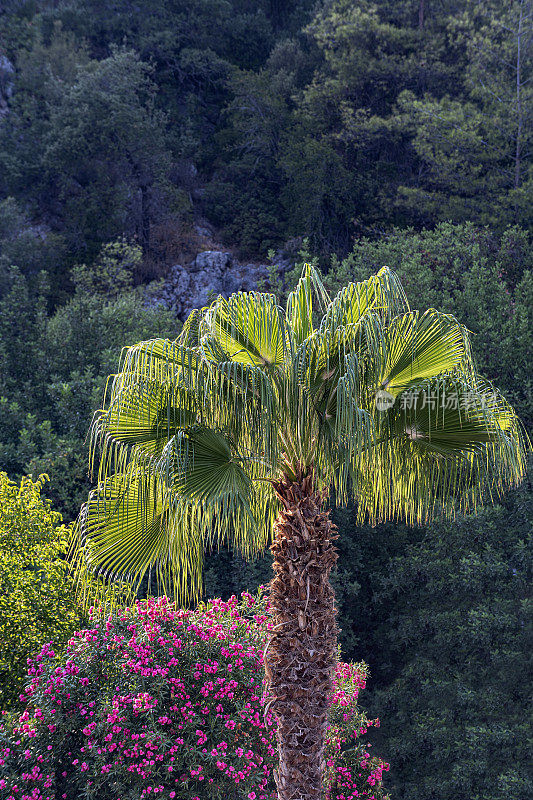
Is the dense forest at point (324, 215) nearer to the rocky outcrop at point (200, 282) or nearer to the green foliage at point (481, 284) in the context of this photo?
the green foliage at point (481, 284)

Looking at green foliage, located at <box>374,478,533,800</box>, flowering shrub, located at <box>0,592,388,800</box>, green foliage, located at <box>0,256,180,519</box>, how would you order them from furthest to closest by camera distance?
green foliage, located at <box>0,256,180,519</box> < green foliage, located at <box>374,478,533,800</box> < flowering shrub, located at <box>0,592,388,800</box>

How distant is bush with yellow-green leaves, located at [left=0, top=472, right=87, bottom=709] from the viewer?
671 centimetres

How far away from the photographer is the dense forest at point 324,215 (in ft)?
31.7

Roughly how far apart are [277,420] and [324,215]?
56.7 ft

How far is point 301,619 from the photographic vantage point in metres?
4.63

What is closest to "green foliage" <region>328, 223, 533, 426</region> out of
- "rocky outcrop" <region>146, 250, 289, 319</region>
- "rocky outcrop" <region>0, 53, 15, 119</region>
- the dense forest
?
the dense forest

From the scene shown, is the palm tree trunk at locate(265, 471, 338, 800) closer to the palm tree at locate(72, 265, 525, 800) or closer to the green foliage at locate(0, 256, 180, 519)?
the palm tree at locate(72, 265, 525, 800)

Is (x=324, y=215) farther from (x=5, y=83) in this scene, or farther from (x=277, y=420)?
(x=277, y=420)

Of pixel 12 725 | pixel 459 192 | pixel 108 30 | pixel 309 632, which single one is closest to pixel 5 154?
pixel 108 30

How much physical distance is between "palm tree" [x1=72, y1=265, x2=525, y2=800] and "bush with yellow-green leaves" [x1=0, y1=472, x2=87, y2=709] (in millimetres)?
2351

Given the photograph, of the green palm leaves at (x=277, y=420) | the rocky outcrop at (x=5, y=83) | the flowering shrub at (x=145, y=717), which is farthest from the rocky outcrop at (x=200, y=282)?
the green palm leaves at (x=277, y=420)

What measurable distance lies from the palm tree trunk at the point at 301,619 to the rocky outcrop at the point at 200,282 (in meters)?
15.0

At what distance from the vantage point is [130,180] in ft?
71.8

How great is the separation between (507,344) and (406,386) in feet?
24.3
